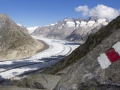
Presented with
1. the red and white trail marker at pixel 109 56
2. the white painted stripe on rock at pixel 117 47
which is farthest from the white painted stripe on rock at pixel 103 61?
the white painted stripe on rock at pixel 117 47

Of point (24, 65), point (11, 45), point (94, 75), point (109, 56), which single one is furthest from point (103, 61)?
point (11, 45)

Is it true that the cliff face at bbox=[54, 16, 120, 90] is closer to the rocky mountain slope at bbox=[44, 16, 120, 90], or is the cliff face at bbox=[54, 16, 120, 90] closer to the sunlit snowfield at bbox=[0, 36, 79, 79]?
the rocky mountain slope at bbox=[44, 16, 120, 90]

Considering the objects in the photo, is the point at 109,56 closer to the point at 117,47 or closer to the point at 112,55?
the point at 112,55

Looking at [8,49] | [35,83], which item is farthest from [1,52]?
[35,83]

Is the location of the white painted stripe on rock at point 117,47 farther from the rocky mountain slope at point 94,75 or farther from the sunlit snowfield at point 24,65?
the sunlit snowfield at point 24,65

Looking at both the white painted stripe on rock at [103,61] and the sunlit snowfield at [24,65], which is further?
the sunlit snowfield at [24,65]
